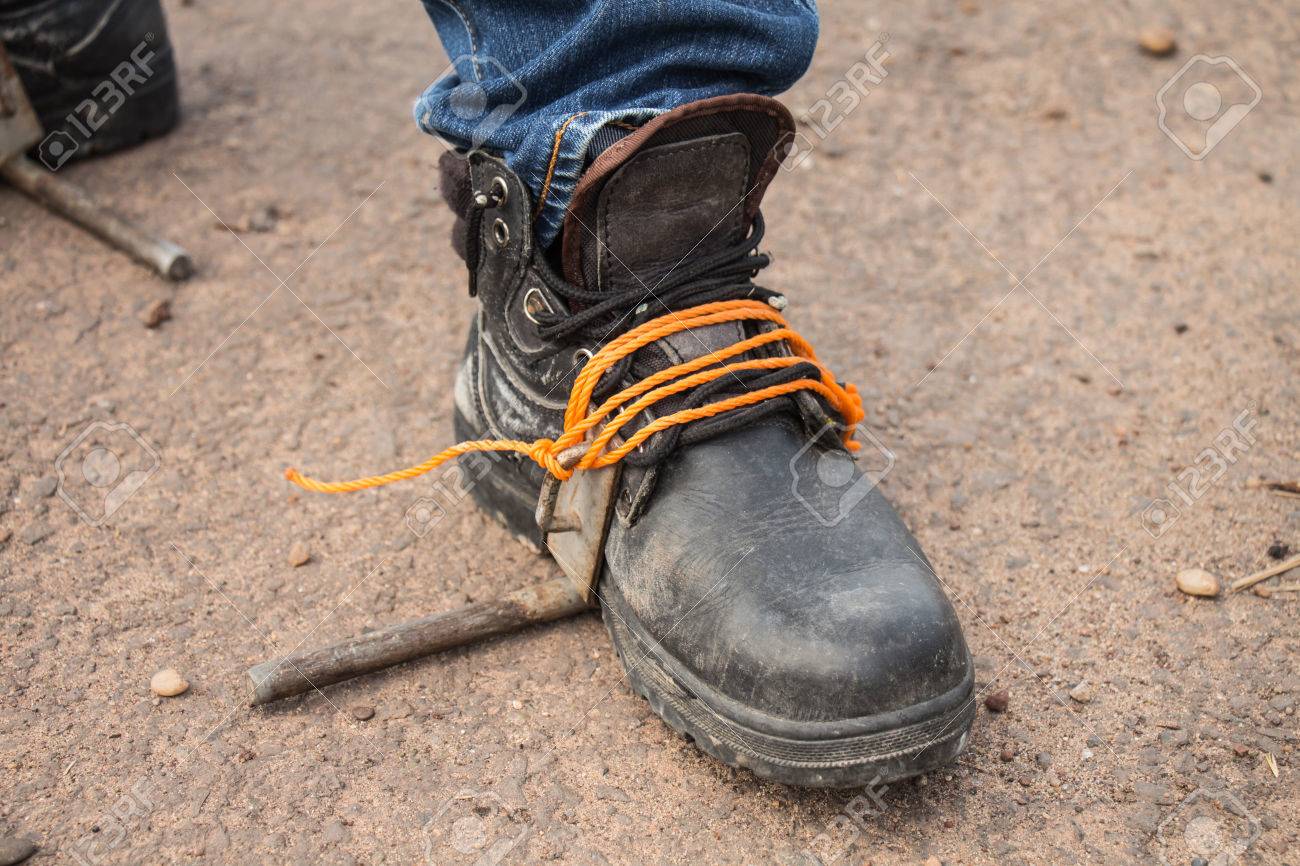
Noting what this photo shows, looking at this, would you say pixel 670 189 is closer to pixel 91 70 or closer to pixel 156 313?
pixel 156 313

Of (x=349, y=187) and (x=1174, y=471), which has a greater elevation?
(x=1174, y=471)

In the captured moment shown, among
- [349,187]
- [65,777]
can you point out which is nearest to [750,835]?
[65,777]

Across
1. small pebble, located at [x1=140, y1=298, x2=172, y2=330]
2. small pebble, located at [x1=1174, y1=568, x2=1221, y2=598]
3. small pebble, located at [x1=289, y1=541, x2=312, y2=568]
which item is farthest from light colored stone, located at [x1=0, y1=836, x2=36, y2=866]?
small pebble, located at [x1=1174, y1=568, x2=1221, y2=598]

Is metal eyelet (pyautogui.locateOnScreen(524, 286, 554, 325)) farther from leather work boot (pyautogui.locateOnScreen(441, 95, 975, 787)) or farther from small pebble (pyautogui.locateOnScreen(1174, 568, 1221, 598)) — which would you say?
small pebble (pyautogui.locateOnScreen(1174, 568, 1221, 598))

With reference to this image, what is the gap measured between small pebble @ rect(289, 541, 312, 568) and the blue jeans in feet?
1.93

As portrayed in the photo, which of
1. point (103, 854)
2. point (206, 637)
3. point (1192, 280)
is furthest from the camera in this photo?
point (1192, 280)

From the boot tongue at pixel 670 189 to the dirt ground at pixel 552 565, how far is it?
0.49 metres

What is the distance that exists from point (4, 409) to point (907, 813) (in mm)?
1506

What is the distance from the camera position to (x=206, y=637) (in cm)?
152

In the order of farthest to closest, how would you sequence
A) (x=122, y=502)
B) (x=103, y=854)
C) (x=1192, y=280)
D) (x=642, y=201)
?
(x=1192, y=280), (x=122, y=502), (x=642, y=201), (x=103, y=854)

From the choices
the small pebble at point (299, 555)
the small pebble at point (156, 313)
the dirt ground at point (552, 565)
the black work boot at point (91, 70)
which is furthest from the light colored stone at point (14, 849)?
the black work boot at point (91, 70)

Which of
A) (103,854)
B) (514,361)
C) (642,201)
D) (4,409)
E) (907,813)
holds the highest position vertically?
(642,201)

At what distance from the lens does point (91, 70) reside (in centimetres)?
239

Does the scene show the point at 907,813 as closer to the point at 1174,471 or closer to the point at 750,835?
the point at 750,835
